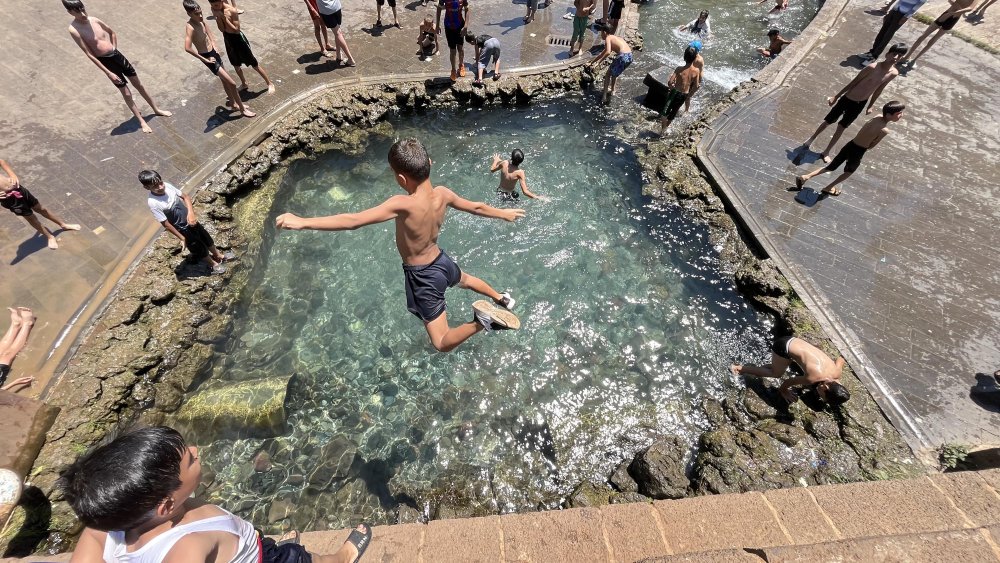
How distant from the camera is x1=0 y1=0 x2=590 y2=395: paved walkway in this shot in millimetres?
5480

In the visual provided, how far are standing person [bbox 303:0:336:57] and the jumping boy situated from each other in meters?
5.39

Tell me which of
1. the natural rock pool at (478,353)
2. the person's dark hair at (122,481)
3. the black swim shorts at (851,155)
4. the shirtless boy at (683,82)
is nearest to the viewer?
the person's dark hair at (122,481)

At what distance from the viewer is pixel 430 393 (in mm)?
5453

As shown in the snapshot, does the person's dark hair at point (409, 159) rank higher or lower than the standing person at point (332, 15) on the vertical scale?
lower

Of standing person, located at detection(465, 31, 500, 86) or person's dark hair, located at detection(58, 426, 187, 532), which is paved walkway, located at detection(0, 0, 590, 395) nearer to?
standing person, located at detection(465, 31, 500, 86)

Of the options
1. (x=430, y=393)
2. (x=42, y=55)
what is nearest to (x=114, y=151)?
(x=42, y=55)

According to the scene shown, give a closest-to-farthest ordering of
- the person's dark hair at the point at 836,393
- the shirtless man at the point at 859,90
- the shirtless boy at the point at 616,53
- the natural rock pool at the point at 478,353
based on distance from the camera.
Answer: the person's dark hair at the point at 836,393 < the natural rock pool at the point at 478,353 < the shirtless man at the point at 859,90 < the shirtless boy at the point at 616,53

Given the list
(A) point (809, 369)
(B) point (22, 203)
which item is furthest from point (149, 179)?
(A) point (809, 369)

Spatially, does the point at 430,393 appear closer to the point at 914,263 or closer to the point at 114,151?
the point at 114,151

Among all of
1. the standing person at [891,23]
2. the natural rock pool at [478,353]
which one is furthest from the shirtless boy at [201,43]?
the standing person at [891,23]

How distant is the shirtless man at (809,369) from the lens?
468 centimetres

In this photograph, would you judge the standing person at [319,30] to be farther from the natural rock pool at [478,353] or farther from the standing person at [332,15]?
the natural rock pool at [478,353]

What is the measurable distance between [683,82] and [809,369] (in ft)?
20.2

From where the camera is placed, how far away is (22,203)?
5258 mm
